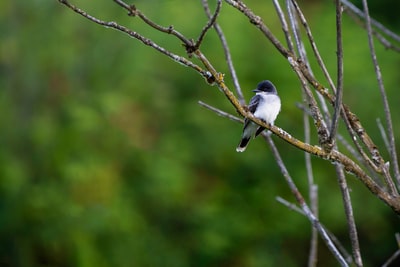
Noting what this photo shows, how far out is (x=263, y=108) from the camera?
3.85 meters

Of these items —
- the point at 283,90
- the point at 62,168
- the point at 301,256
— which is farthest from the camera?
the point at 301,256

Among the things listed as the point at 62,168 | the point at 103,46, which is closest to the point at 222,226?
the point at 62,168

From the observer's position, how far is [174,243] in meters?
9.35

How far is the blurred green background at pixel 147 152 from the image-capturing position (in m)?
8.96

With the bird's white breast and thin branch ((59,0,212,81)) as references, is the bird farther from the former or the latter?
thin branch ((59,0,212,81))

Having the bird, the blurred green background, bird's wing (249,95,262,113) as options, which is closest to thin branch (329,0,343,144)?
the bird

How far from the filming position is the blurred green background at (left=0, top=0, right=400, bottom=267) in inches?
353

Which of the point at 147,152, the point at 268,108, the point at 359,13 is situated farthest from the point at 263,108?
the point at 147,152

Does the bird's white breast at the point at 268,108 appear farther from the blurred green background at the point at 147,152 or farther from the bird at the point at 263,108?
the blurred green background at the point at 147,152

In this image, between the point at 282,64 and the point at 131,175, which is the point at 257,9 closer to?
the point at 282,64

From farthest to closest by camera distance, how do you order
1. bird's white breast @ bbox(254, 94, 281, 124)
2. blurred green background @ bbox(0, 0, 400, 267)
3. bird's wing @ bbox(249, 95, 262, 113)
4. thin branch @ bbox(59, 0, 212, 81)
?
blurred green background @ bbox(0, 0, 400, 267)
bird's wing @ bbox(249, 95, 262, 113)
bird's white breast @ bbox(254, 94, 281, 124)
thin branch @ bbox(59, 0, 212, 81)

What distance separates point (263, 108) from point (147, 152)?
18.6 feet

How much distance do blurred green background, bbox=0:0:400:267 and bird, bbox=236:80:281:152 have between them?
4.65 metres

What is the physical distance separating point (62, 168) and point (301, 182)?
280 centimetres
